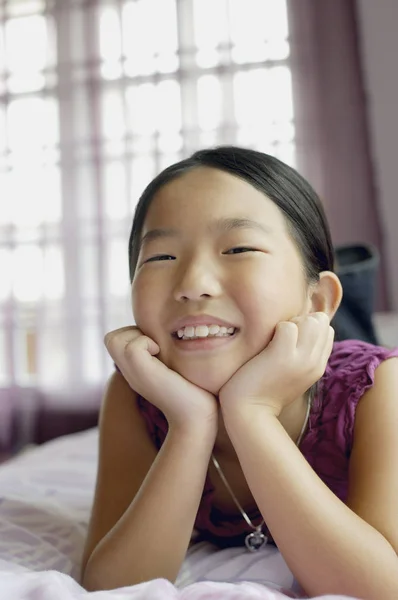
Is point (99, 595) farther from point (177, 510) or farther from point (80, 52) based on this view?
point (80, 52)

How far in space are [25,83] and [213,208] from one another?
3423 millimetres

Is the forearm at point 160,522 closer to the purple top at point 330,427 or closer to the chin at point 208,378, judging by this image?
the chin at point 208,378

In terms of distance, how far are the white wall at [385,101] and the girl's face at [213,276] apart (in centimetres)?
245

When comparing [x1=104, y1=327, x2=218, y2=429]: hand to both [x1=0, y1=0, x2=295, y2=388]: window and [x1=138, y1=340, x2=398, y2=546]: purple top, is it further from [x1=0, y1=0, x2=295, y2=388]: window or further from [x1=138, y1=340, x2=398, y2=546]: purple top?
[x1=0, y1=0, x2=295, y2=388]: window

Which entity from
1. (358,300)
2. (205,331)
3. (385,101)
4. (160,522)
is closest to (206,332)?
(205,331)

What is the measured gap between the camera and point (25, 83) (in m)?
3.90

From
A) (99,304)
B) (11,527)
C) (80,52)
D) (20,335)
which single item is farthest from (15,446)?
(11,527)

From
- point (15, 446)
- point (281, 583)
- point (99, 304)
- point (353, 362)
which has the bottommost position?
point (15, 446)

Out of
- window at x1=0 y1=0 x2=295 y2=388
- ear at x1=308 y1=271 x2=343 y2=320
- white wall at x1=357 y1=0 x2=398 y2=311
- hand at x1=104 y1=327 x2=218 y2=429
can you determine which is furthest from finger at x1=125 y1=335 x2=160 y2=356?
window at x1=0 y1=0 x2=295 y2=388

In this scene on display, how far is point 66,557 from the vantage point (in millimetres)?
1021

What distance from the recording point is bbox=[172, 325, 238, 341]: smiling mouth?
839mm

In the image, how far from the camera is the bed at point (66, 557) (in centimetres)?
64

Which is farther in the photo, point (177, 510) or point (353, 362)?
point (353, 362)

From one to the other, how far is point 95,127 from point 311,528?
11.1ft
